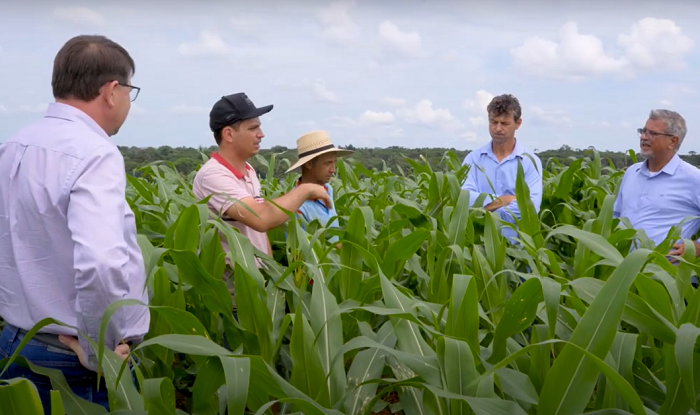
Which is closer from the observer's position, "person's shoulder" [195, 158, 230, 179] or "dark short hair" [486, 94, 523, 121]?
"person's shoulder" [195, 158, 230, 179]

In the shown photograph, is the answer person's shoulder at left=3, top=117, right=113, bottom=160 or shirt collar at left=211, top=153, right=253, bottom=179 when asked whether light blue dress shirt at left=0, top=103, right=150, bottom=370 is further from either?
shirt collar at left=211, top=153, right=253, bottom=179

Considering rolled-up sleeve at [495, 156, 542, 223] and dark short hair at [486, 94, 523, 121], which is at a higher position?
dark short hair at [486, 94, 523, 121]

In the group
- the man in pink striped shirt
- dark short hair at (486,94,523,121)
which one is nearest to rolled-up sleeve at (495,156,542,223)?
dark short hair at (486,94,523,121)

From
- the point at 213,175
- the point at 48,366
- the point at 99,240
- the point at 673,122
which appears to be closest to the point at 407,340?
the point at 99,240

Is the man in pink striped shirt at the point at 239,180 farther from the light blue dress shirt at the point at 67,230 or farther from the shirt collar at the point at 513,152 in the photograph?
the shirt collar at the point at 513,152

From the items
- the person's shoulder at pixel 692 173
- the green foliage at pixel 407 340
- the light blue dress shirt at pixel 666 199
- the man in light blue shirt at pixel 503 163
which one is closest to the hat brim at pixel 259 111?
the green foliage at pixel 407 340

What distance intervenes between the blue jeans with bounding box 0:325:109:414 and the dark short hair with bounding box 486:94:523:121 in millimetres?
2723

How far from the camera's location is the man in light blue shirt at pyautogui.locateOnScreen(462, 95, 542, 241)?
3721mm

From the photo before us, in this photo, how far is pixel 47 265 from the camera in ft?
4.94

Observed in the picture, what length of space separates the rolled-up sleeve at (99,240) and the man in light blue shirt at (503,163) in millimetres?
2509

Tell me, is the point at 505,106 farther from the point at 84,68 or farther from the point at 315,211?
the point at 84,68

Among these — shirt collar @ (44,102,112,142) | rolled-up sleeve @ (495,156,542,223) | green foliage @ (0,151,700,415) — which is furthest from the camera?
rolled-up sleeve @ (495,156,542,223)

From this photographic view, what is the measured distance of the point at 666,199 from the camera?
11.5 feet

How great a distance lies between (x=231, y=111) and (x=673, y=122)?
2.37m
